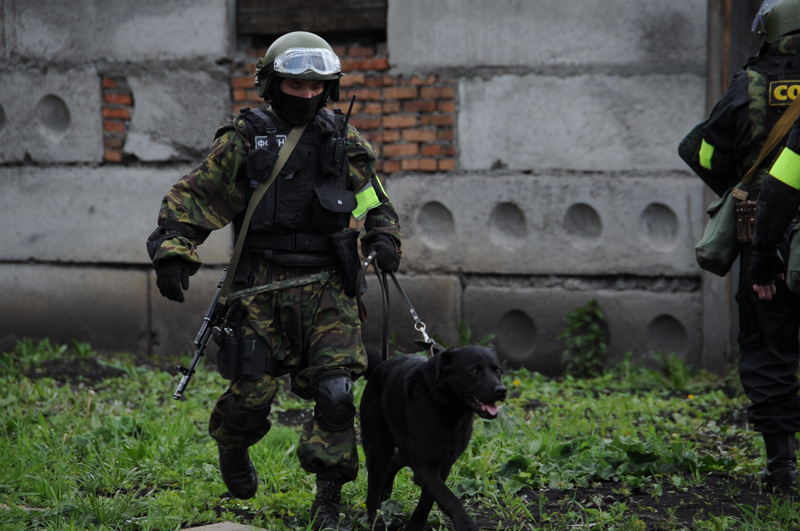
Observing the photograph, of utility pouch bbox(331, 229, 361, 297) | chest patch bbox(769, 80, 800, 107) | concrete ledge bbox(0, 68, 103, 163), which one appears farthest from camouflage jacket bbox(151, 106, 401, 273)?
concrete ledge bbox(0, 68, 103, 163)

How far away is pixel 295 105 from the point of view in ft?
12.2

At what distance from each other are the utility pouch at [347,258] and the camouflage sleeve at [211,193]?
1.35 ft

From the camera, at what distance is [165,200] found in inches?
144

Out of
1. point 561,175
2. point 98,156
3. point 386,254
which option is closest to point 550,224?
point 561,175

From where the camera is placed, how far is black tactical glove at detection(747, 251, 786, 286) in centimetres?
391

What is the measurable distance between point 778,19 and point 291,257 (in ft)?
7.67

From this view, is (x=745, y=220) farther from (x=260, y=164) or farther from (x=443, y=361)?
(x=260, y=164)

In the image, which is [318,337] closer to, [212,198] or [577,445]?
[212,198]

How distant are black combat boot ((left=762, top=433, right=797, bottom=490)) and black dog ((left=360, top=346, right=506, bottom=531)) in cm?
159

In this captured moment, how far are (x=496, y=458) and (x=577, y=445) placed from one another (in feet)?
1.47

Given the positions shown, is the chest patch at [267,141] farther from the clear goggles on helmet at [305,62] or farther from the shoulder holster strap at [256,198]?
the clear goggles on helmet at [305,62]

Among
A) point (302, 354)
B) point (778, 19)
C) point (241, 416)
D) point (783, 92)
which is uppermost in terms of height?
point (778, 19)

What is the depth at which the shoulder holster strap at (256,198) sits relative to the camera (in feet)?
12.0

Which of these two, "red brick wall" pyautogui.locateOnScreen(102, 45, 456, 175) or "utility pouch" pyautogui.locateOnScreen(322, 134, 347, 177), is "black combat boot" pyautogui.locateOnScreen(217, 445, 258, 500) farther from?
"red brick wall" pyautogui.locateOnScreen(102, 45, 456, 175)
